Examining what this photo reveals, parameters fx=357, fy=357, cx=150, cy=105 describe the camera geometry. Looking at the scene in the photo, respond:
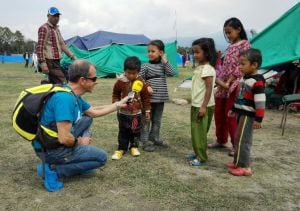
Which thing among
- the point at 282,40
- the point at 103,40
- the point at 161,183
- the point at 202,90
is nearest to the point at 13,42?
the point at 103,40

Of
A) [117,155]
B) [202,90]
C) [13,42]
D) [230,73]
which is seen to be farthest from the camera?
[13,42]

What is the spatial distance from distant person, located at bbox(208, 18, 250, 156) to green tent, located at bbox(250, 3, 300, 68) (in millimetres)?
3832

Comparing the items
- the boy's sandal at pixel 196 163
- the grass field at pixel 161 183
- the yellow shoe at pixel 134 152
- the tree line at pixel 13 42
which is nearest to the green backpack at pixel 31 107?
the grass field at pixel 161 183

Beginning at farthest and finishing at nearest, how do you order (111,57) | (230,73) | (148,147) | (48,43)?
(111,57) < (48,43) < (148,147) < (230,73)

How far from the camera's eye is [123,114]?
4367mm

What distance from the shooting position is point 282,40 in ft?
28.0

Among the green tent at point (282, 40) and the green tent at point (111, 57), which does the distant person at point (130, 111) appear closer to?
the green tent at point (282, 40)

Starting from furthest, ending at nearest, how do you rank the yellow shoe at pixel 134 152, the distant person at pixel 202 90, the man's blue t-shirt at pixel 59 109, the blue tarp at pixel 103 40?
1. the blue tarp at pixel 103 40
2. the yellow shoe at pixel 134 152
3. the distant person at pixel 202 90
4. the man's blue t-shirt at pixel 59 109

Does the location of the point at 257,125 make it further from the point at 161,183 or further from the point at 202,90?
the point at 161,183

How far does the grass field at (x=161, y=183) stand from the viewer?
309cm

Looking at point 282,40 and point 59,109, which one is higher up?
point 282,40

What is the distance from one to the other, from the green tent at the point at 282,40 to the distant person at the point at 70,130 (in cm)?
563

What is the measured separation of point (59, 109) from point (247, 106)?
1925 mm

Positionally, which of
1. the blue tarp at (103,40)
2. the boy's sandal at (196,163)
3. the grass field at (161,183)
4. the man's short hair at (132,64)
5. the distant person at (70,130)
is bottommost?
the grass field at (161,183)
